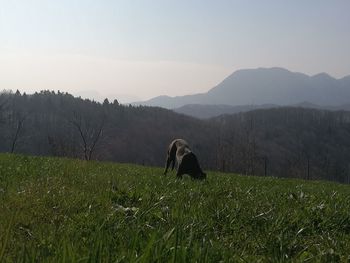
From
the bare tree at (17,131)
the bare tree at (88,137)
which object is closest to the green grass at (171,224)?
the bare tree at (88,137)

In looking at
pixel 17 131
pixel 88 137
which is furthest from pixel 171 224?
pixel 88 137

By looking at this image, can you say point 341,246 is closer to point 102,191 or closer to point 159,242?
point 159,242

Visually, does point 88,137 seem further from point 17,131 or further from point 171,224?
point 171,224

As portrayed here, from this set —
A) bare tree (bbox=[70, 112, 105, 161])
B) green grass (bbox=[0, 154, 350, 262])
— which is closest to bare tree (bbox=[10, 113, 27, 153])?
bare tree (bbox=[70, 112, 105, 161])

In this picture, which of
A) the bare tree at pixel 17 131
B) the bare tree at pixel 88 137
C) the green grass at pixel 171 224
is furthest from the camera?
the bare tree at pixel 17 131

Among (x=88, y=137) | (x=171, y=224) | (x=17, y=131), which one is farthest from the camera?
(x=88, y=137)

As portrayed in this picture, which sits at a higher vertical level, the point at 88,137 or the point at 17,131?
the point at 17,131

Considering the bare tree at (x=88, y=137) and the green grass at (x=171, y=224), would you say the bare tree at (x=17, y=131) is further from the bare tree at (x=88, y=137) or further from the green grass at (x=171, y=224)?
the green grass at (x=171, y=224)

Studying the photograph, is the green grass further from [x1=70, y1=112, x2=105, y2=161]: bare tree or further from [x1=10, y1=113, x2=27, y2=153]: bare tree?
[x1=10, y1=113, x2=27, y2=153]: bare tree

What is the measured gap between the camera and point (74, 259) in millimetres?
2795

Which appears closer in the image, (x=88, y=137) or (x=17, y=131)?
(x=17, y=131)

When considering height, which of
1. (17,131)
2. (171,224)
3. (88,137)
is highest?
(171,224)

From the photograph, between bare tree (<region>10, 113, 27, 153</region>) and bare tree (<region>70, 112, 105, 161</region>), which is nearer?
bare tree (<region>70, 112, 105, 161</region>)

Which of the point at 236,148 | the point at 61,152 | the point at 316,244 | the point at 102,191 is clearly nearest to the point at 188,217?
the point at 316,244
